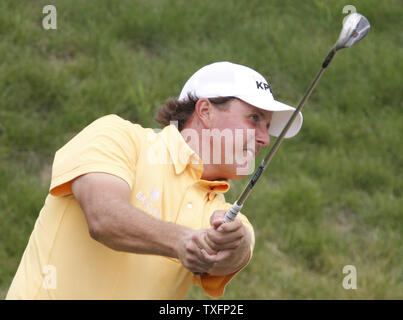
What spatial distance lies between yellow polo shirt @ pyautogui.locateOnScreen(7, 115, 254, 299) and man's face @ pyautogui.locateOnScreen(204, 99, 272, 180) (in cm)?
16

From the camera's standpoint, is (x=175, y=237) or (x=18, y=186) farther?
(x=18, y=186)

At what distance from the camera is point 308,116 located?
19.4ft

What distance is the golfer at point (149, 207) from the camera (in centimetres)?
271

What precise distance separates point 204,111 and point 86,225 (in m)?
0.73

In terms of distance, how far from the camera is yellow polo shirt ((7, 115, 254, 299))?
291 centimetres

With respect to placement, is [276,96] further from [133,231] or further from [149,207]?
[133,231]

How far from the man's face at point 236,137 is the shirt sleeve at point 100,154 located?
35 cm

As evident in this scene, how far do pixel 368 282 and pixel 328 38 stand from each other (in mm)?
1898

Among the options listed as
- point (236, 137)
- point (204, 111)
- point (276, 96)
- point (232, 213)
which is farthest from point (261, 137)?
point (276, 96)

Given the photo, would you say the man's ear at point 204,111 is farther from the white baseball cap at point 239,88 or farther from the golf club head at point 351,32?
the golf club head at point 351,32

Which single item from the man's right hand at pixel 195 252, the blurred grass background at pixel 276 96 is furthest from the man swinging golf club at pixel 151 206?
the blurred grass background at pixel 276 96


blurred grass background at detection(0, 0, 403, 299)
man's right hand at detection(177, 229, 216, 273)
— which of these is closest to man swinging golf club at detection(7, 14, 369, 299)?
man's right hand at detection(177, 229, 216, 273)

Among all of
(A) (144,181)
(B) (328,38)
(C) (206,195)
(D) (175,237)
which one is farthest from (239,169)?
(B) (328,38)

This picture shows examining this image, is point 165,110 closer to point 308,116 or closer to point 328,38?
point 308,116
